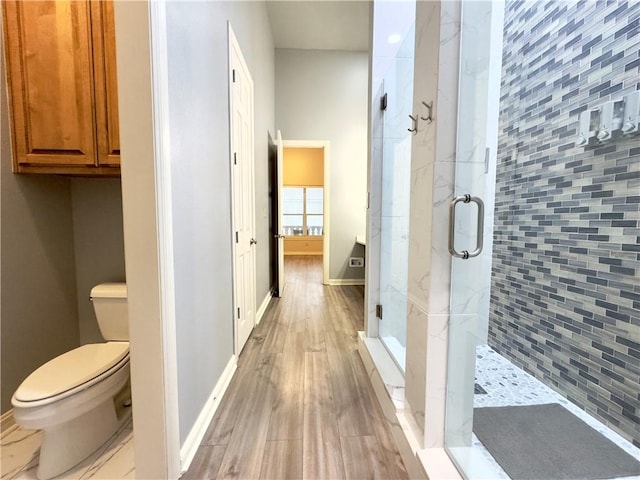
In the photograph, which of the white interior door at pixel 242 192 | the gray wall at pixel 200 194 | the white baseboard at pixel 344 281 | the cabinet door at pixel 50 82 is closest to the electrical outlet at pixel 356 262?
the white baseboard at pixel 344 281

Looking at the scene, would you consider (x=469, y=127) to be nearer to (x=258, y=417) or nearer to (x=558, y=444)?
(x=558, y=444)

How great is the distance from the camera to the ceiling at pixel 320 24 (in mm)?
3434

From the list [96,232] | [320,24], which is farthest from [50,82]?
[320,24]

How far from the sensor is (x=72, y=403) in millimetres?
1215

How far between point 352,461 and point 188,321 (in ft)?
3.14

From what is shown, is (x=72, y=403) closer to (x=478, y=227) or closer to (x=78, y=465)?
(x=78, y=465)

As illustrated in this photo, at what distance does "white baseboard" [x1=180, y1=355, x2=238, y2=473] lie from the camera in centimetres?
124

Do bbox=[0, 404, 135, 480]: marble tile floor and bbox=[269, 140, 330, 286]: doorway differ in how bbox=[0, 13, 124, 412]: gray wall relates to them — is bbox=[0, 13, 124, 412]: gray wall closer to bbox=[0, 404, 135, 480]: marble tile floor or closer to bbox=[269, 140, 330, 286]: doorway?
bbox=[0, 404, 135, 480]: marble tile floor

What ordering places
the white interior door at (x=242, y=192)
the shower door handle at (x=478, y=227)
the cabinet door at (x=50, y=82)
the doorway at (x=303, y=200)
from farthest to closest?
the doorway at (x=303, y=200) < the white interior door at (x=242, y=192) < the cabinet door at (x=50, y=82) < the shower door handle at (x=478, y=227)

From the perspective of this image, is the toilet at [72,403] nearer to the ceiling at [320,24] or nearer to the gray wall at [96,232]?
the gray wall at [96,232]

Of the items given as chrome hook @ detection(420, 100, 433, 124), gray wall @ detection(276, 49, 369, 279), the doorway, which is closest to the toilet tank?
chrome hook @ detection(420, 100, 433, 124)

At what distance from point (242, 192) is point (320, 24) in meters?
2.85

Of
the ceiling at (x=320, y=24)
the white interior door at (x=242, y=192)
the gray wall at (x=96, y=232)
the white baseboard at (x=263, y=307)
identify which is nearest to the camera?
the gray wall at (x=96, y=232)

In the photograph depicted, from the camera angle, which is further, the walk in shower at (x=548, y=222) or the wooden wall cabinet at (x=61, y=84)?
the wooden wall cabinet at (x=61, y=84)
